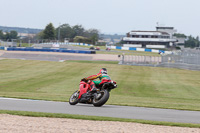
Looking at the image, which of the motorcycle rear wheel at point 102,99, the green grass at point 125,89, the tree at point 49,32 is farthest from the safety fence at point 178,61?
the tree at point 49,32

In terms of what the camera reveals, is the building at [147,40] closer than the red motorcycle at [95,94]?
No

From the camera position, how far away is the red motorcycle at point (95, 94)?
12.7m

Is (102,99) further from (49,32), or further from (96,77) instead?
(49,32)

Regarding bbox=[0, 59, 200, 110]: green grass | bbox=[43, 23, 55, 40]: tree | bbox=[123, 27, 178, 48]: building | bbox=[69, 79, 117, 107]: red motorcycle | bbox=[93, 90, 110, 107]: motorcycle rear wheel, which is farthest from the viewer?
bbox=[123, 27, 178, 48]: building

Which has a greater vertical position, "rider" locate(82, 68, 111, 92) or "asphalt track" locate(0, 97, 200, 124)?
"rider" locate(82, 68, 111, 92)

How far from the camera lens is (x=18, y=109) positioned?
464 inches

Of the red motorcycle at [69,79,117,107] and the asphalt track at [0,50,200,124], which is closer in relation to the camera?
the asphalt track at [0,50,200,124]

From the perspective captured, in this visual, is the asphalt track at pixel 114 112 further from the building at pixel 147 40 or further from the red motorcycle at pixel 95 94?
the building at pixel 147 40

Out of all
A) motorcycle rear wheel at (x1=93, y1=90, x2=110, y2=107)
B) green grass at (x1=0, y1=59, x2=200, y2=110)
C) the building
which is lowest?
green grass at (x1=0, y1=59, x2=200, y2=110)

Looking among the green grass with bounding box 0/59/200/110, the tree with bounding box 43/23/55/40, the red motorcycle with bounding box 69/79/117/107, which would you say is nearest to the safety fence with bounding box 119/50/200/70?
the green grass with bounding box 0/59/200/110

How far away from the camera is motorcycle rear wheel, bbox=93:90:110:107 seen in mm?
12586

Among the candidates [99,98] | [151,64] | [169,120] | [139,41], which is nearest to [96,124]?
[169,120]

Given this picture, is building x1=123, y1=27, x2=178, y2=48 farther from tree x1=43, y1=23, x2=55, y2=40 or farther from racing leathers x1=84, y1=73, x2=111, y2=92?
racing leathers x1=84, y1=73, x2=111, y2=92

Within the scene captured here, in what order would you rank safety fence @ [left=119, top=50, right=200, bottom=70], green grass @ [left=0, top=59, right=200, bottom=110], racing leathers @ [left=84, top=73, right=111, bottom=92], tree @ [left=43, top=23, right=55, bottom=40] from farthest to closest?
tree @ [left=43, top=23, right=55, bottom=40]
safety fence @ [left=119, top=50, right=200, bottom=70]
green grass @ [left=0, top=59, right=200, bottom=110]
racing leathers @ [left=84, top=73, right=111, bottom=92]
